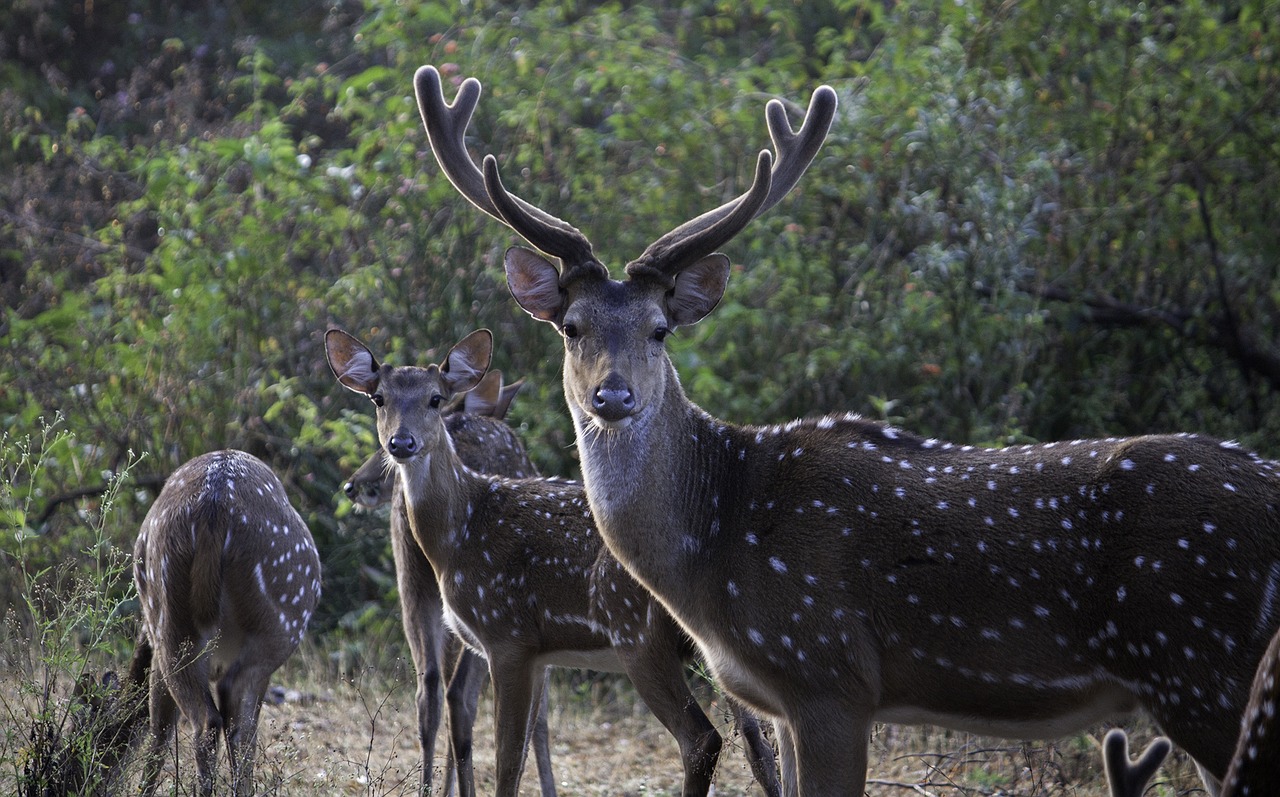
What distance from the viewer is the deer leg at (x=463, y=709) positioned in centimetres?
656

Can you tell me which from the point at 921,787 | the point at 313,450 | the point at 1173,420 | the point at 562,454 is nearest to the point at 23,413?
the point at 313,450

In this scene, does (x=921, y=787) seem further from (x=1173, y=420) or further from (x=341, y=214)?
(x=341, y=214)

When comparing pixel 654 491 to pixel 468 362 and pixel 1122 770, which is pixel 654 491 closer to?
pixel 1122 770

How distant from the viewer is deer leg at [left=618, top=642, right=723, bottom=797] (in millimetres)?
5602

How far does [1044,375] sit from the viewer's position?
30.3ft

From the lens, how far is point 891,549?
4.80m

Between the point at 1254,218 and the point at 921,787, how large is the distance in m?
5.69

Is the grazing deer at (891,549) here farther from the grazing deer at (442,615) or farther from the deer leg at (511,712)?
the grazing deer at (442,615)

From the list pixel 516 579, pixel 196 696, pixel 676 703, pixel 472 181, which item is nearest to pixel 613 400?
pixel 472 181

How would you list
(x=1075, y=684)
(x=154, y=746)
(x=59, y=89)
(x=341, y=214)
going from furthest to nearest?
(x=59, y=89) → (x=341, y=214) → (x=154, y=746) → (x=1075, y=684)

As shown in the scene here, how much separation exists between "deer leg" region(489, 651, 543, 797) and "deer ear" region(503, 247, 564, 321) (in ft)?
5.56

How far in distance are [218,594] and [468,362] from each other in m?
1.93

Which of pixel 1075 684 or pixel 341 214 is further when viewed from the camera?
pixel 341 214

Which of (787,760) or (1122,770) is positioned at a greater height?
(1122,770)
